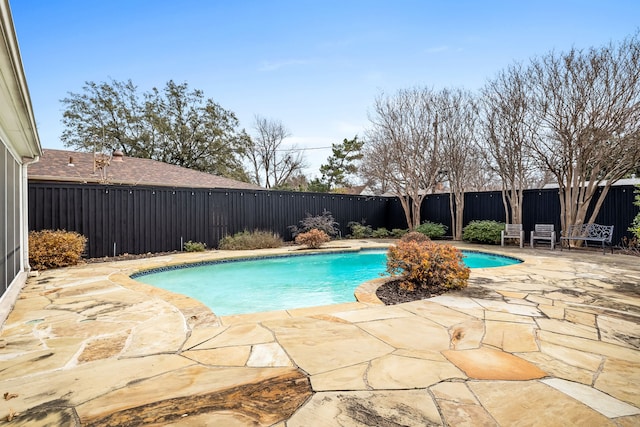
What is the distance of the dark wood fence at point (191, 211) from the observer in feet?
22.3

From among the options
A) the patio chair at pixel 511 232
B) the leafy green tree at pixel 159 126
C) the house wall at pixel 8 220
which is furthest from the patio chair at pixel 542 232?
the leafy green tree at pixel 159 126

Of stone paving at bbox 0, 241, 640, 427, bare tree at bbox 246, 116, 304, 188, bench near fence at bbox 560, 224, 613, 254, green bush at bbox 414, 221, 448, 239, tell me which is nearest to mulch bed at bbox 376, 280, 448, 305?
stone paving at bbox 0, 241, 640, 427

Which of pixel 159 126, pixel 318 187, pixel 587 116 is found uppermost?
pixel 159 126

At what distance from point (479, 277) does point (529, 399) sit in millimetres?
3342

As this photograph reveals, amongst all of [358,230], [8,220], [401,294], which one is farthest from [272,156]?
[401,294]

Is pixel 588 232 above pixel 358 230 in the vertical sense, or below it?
above

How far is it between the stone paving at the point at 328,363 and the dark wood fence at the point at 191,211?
392cm

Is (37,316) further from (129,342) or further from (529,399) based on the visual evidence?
(529,399)

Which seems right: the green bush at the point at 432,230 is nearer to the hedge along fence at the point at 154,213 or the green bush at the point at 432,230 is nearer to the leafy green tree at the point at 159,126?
the hedge along fence at the point at 154,213

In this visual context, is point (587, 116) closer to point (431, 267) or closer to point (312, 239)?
point (431, 267)

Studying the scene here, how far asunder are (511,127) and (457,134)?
1887 mm

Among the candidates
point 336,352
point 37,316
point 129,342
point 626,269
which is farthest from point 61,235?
point 626,269

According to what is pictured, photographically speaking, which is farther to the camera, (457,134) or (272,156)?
(272,156)

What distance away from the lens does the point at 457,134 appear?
10641 millimetres
